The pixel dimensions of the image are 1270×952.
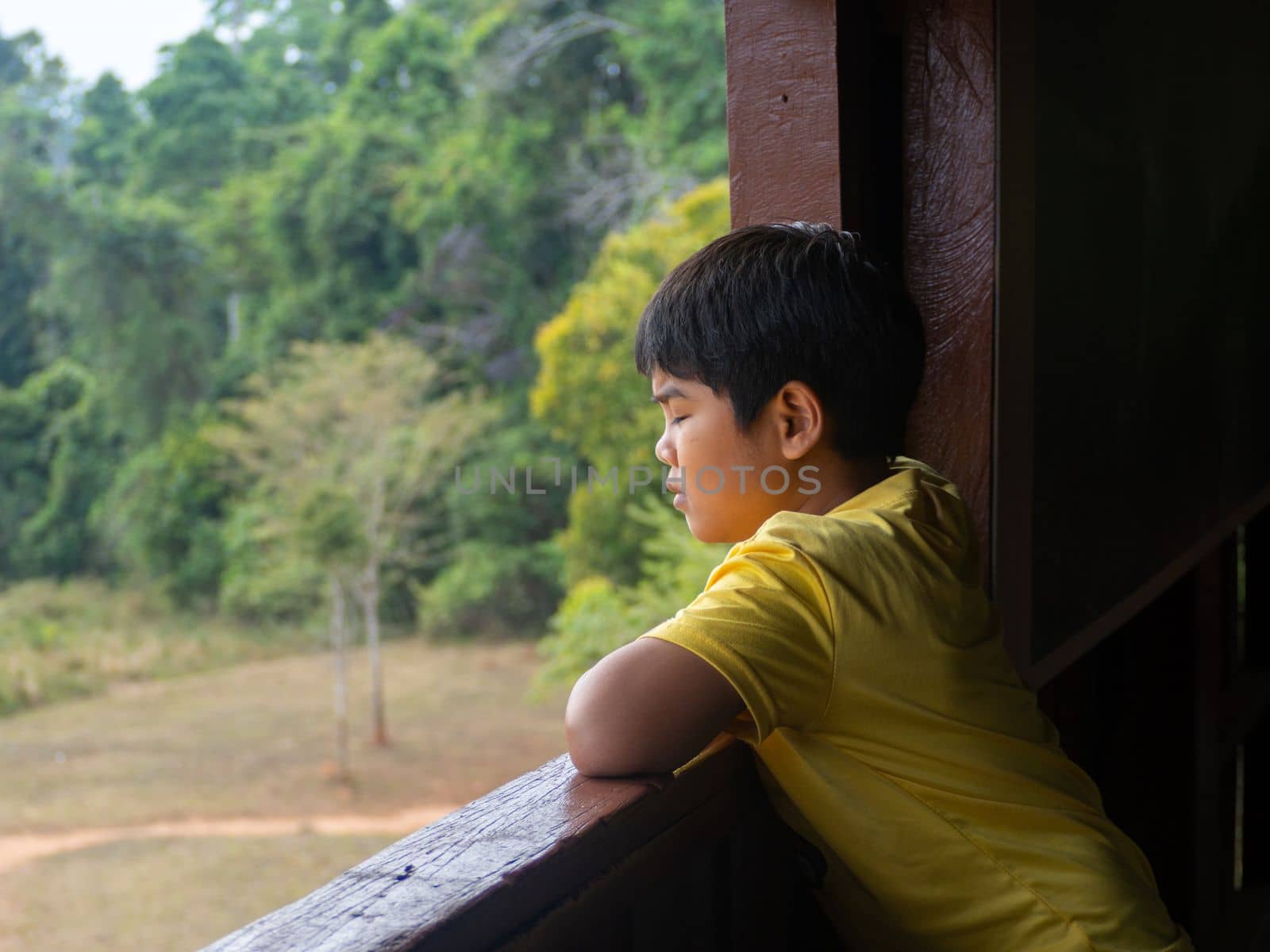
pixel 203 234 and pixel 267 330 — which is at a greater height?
pixel 203 234

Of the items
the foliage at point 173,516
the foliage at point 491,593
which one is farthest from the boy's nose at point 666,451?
the foliage at point 173,516

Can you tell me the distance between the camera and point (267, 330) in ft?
48.0

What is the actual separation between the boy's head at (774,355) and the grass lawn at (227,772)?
861 cm

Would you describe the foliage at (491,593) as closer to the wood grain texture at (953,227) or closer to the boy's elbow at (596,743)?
the wood grain texture at (953,227)

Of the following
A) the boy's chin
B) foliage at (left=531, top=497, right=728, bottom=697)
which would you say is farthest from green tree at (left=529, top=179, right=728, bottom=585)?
the boy's chin

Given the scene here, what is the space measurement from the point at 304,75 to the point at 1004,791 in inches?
689

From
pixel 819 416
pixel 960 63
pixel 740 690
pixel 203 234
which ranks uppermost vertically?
pixel 203 234

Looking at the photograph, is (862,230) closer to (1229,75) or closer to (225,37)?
(1229,75)

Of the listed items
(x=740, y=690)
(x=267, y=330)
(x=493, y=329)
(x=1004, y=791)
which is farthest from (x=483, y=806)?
(x=267, y=330)

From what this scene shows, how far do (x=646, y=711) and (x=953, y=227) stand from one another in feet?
1.92

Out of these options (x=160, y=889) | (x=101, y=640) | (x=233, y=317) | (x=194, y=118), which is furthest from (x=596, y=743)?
Result: (x=194, y=118)

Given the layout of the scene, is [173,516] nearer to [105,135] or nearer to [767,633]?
[105,135]

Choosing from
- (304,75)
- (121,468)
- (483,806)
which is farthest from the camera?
(304,75)

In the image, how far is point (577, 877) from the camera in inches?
23.9
